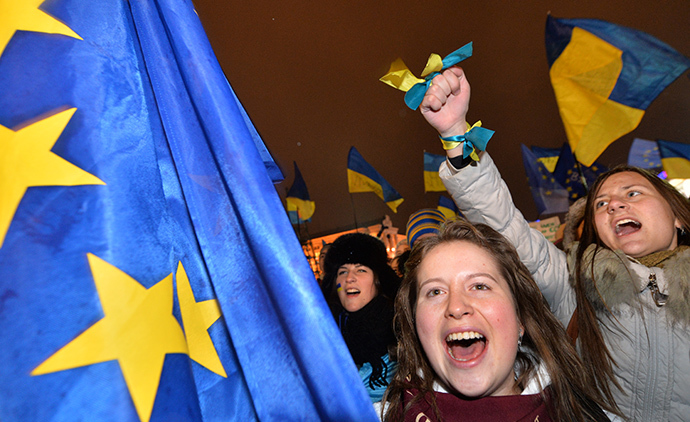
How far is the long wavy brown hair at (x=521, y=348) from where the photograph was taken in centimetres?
148

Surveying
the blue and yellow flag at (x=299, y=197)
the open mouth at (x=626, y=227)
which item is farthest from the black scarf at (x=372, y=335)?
the blue and yellow flag at (x=299, y=197)

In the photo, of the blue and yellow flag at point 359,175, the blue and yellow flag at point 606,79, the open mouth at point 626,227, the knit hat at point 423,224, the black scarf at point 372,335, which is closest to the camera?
the open mouth at point 626,227

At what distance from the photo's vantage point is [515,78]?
14852 mm

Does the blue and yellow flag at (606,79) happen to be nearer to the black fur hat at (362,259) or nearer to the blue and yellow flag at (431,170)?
the black fur hat at (362,259)

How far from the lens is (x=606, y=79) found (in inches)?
134

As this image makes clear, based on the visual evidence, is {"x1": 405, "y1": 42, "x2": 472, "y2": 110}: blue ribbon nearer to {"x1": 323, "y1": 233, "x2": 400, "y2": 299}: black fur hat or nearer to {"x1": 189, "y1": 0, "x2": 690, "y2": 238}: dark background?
{"x1": 323, "y1": 233, "x2": 400, "y2": 299}: black fur hat

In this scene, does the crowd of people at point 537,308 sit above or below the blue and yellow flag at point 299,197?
below

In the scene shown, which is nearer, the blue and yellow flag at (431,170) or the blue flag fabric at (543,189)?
the blue flag fabric at (543,189)

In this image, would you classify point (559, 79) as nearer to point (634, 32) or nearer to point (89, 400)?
point (634, 32)

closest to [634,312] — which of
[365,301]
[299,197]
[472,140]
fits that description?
[472,140]

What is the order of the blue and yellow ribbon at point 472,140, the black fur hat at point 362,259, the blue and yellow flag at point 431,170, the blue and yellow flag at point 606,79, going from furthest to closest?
the blue and yellow flag at point 431,170
the blue and yellow flag at point 606,79
the black fur hat at point 362,259
the blue and yellow ribbon at point 472,140

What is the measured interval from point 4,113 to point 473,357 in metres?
1.48

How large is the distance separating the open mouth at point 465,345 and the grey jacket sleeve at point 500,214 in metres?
0.51

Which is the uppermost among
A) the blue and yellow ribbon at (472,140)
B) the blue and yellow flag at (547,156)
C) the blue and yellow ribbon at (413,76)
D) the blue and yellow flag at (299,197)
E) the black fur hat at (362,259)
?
the blue and yellow flag at (299,197)
